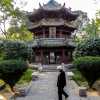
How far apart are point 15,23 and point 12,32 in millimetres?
2655

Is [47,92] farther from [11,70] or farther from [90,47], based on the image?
[90,47]

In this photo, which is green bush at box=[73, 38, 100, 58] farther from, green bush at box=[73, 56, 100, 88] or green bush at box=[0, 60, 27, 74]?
green bush at box=[0, 60, 27, 74]

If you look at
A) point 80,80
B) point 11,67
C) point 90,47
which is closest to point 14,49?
point 11,67

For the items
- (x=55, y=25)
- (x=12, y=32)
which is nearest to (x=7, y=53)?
(x=55, y=25)

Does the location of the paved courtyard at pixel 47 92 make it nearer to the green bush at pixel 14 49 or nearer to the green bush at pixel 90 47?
the green bush at pixel 90 47

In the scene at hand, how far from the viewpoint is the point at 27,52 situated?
2286 cm

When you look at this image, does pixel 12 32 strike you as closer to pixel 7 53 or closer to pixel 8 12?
pixel 8 12

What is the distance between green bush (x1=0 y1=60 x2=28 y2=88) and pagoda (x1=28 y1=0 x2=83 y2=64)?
89.2 feet

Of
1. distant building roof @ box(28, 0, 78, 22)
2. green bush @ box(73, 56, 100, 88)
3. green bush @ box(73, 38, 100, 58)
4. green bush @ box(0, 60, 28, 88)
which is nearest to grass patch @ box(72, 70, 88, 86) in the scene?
green bush @ box(73, 38, 100, 58)

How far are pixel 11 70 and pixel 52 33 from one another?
30230 millimetres

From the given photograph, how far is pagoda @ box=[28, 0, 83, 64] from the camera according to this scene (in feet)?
145

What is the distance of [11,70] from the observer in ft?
52.8

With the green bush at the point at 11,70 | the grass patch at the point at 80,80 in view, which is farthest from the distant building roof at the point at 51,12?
the green bush at the point at 11,70

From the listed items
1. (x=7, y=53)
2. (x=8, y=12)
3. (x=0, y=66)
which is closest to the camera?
(x=0, y=66)
